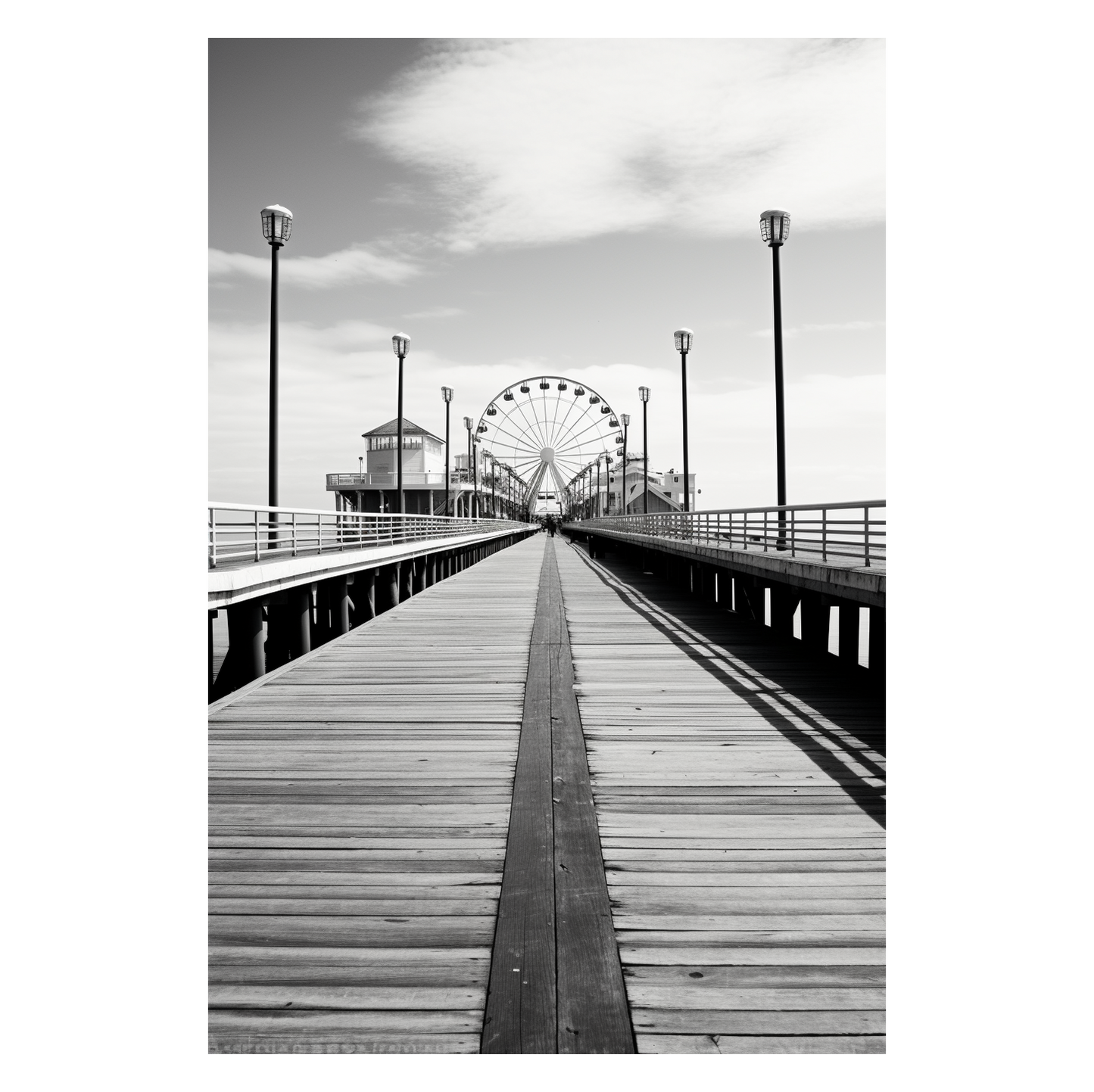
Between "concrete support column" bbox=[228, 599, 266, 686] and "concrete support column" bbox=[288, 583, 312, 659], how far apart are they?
5.66 ft

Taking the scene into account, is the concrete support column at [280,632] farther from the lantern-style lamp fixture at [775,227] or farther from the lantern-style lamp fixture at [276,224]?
the lantern-style lamp fixture at [775,227]

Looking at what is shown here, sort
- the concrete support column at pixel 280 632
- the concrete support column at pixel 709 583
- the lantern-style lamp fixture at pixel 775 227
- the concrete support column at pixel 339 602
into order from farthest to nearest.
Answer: the concrete support column at pixel 709 583
the lantern-style lamp fixture at pixel 775 227
the concrete support column at pixel 339 602
the concrete support column at pixel 280 632

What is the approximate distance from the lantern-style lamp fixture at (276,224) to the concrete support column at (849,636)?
503 inches

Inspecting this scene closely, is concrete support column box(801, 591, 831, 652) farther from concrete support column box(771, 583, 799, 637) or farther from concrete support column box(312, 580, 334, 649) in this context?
concrete support column box(312, 580, 334, 649)

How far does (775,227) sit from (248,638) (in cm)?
1341

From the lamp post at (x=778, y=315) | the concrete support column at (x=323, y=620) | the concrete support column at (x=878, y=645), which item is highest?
the lamp post at (x=778, y=315)

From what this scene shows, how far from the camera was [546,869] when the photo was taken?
12.5 ft

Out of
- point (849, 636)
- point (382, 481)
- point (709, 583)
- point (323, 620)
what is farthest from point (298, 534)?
point (382, 481)

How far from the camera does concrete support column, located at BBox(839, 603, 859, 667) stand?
945cm

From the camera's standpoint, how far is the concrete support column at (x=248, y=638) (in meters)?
11.2

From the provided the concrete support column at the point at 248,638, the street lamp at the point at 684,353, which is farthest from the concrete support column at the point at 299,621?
the street lamp at the point at 684,353

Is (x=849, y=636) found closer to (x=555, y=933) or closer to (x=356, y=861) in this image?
(x=356, y=861)
